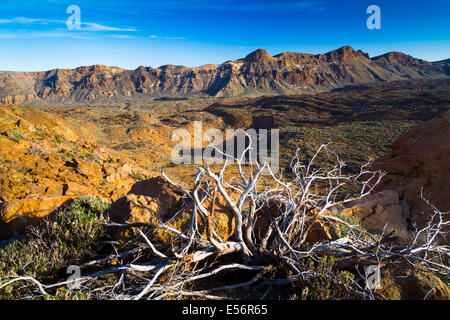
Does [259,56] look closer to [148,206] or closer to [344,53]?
[344,53]

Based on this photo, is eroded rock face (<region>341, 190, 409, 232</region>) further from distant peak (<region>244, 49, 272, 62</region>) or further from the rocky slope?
distant peak (<region>244, 49, 272, 62</region>)

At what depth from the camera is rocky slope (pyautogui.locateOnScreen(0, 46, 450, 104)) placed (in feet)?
330

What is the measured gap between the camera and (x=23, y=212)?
14.8 feet

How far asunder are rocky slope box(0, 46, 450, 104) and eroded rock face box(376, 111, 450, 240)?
290ft

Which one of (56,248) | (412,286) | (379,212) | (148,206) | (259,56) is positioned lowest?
(379,212)

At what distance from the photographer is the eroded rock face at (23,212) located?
431 centimetres

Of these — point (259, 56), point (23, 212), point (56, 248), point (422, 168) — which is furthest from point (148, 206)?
point (259, 56)

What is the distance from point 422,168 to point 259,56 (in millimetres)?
121756

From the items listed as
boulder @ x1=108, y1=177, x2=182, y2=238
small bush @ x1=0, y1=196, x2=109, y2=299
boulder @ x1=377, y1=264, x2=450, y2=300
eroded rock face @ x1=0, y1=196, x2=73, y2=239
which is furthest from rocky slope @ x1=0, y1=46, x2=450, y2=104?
boulder @ x1=377, y1=264, x2=450, y2=300

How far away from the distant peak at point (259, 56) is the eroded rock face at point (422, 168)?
117 metres

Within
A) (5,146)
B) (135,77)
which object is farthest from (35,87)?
(5,146)
